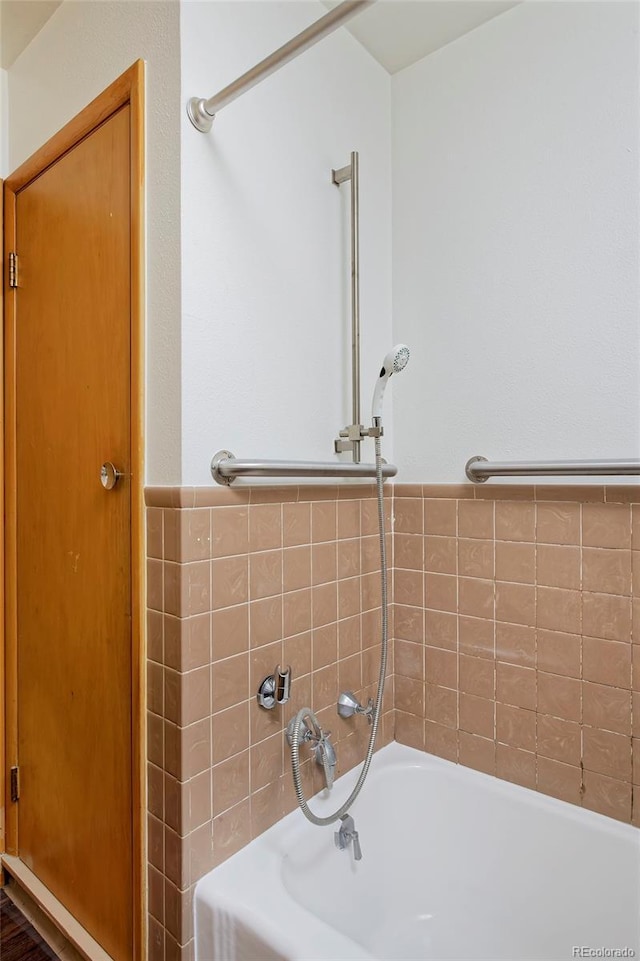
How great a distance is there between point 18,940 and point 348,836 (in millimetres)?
928

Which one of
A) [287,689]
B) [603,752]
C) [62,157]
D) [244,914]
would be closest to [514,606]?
[603,752]

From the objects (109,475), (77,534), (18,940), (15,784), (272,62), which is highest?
(272,62)

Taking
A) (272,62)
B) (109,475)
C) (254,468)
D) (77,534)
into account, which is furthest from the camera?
(77,534)

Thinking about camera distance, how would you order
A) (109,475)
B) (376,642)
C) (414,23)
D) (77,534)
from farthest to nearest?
(376,642)
(414,23)
(77,534)
(109,475)

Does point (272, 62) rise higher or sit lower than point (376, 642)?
higher

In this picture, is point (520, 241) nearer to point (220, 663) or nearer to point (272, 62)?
point (272, 62)

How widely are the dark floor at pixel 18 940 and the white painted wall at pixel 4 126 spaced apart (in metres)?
2.08

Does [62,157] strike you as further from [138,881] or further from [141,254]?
[138,881]

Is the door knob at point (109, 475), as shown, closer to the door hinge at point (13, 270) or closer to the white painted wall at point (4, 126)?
the door hinge at point (13, 270)

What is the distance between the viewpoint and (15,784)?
1.54 m

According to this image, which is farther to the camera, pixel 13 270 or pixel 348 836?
pixel 13 270

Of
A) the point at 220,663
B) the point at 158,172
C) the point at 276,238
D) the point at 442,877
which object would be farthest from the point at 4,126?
the point at 442,877

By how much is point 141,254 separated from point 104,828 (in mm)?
1260

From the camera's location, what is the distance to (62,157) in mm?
1331
